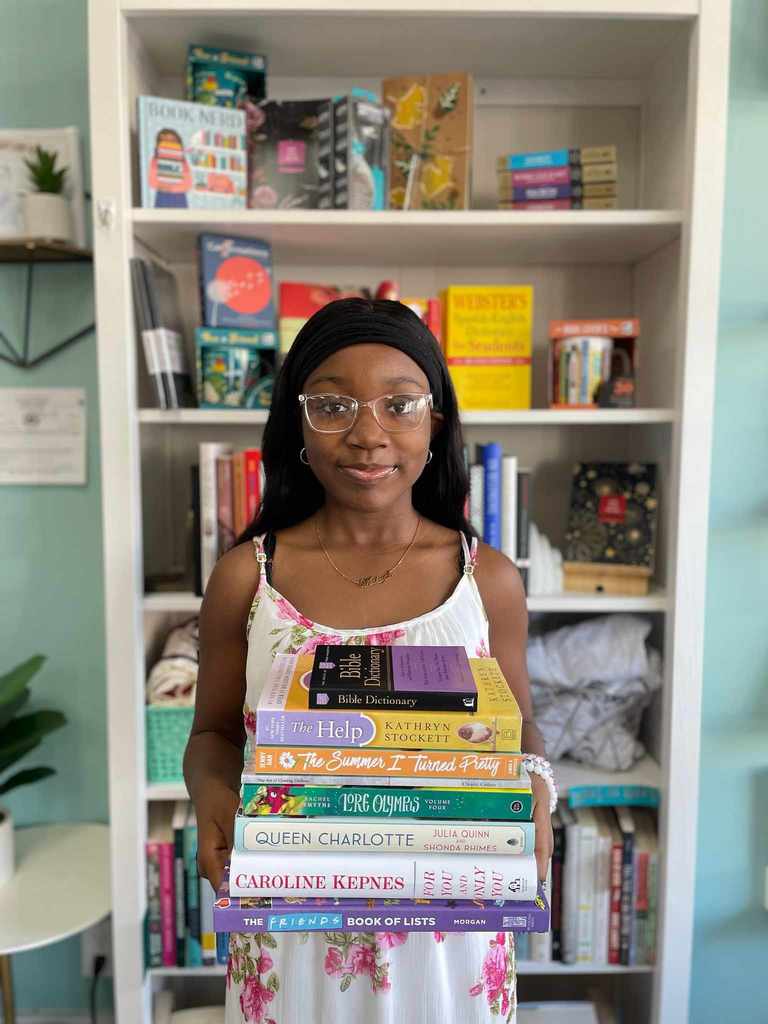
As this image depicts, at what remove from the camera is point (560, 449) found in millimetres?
1842

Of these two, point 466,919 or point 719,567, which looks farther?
point 719,567

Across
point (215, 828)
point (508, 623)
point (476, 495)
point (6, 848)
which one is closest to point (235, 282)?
point (476, 495)

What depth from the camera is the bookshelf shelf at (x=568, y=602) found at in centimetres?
152

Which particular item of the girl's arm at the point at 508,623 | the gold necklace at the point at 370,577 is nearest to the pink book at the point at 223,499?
the gold necklace at the point at 370,577

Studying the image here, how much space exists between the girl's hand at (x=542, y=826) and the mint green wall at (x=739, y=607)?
983 millimetres

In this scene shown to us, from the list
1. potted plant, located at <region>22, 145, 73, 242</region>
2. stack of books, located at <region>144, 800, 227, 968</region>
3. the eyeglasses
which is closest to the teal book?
stack of books, located at <region>144, 800, 227, 968</region>

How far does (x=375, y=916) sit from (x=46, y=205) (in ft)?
4.78

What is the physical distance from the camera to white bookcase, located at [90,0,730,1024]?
54.9 inches

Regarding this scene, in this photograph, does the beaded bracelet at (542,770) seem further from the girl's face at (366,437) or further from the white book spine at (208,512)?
the white book spine at (208,512)

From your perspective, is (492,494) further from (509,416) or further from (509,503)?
(509,416)

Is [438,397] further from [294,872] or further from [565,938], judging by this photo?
[565,938]

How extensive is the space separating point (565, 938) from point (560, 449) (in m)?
1.03

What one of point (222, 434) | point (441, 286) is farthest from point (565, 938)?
point (441, 286)

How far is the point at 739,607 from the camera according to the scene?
5.81 feet
